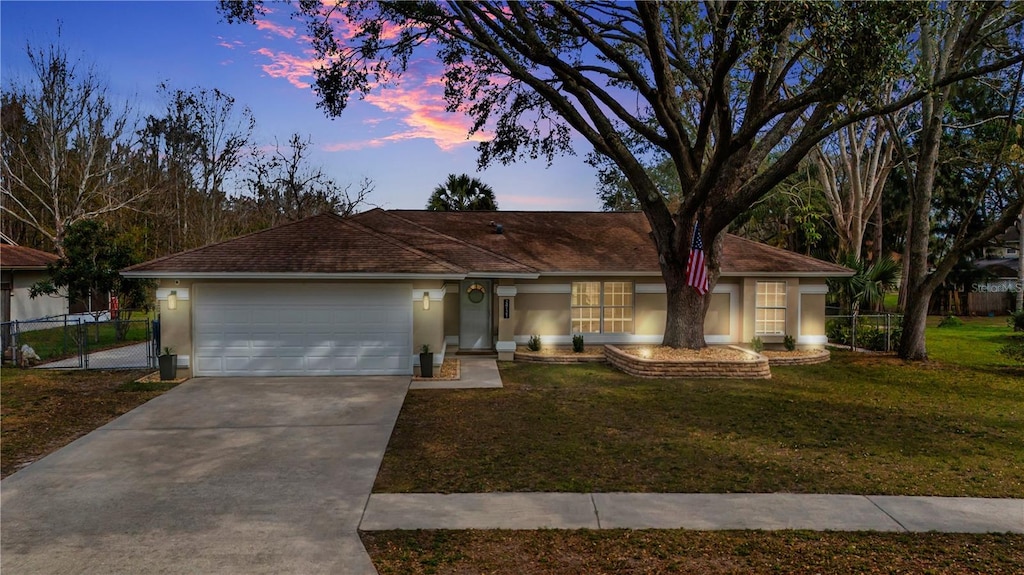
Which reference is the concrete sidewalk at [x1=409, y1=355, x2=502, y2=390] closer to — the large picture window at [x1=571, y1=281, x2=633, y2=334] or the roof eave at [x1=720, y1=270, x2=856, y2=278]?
the large picture window at [x1=571, y1=281, x2=633, y2=334]

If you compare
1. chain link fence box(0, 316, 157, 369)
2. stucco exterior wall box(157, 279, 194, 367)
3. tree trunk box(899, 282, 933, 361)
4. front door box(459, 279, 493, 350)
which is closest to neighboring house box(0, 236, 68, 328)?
chain link fence box(0, 316, 157, 369)

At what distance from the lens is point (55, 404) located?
10609 mm

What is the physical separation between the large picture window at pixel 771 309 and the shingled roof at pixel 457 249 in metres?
0.78

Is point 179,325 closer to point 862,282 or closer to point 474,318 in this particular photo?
point 474,318

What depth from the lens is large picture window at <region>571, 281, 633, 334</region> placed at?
17.1 m

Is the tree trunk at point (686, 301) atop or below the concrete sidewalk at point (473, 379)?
atop

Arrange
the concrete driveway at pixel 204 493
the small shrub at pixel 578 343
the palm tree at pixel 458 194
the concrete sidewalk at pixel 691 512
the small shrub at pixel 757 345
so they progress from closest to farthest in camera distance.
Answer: the concrete driveway at pixel 204 493 < the concrete sidewalk at pixel 691 512 < the small shrub at pixel 578 343 < the small shrub at pixel 757 345 < the palm tree at pixel 458 194

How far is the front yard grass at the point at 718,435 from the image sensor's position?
6.82 m

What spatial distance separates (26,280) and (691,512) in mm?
27994

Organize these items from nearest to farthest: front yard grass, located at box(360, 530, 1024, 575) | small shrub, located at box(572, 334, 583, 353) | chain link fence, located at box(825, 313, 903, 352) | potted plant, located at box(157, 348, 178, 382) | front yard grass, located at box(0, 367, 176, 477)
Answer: front yard grass, located at box(360, 530, 1024, 575) < front yard grass, located at box(0, 367, 176, 477) < potted plant, located at box(157, 348, 178, 382) < small shrub, located at box(572, 334, 583, 353) < chain link fence, located at box(825, 313, 903, 352)

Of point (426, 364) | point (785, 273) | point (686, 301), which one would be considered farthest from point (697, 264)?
point (426, 364)

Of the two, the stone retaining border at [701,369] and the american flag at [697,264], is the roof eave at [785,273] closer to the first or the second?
the american flag at [697,264]

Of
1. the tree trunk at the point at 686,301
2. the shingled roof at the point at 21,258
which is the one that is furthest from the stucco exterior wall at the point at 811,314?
the shingled roof at the point at 21,258

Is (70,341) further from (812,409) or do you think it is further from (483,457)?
(812,409)
